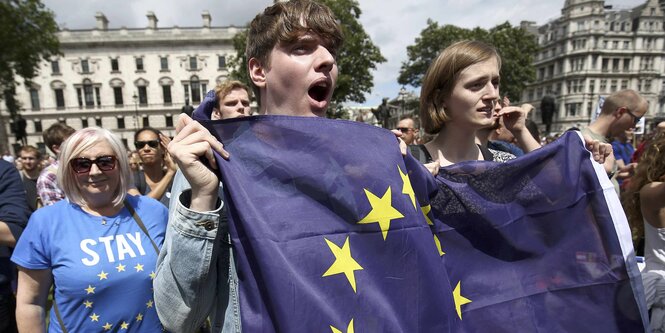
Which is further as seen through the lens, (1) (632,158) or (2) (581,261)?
(1) (632,158)

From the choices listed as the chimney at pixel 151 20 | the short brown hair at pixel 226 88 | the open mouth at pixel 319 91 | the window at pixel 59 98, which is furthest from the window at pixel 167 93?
the open mouth at pixel 319 91

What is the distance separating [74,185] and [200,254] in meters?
1.23

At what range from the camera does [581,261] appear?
5.31ft

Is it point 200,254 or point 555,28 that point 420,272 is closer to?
point 200,254

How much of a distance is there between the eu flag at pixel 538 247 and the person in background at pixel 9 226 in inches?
Result: 92.1

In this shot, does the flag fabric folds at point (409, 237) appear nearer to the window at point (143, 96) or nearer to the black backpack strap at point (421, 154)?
the black backpack strap at point (421, 154)

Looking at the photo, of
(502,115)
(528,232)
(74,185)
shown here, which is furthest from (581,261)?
(74,185)

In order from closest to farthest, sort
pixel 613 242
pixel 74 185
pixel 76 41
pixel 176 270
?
pixel 176 270 → pixel 613 242 → pixel 74 185 → pixel 76 41

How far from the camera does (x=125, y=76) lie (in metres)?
48.8

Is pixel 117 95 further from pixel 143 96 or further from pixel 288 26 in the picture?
pixel 288 26

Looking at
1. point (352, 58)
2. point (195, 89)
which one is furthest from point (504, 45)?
point (195, 89)

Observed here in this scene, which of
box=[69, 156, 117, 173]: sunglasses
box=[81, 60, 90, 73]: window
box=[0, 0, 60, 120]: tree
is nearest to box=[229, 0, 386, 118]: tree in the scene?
box=[0, 0, 60, 120]: tree

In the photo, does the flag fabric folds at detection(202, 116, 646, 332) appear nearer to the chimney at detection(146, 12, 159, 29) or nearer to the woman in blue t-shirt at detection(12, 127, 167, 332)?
the woman in blue t-shirt at detection(12, 127, 167, 332)

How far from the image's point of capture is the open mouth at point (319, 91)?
4.16 ft
